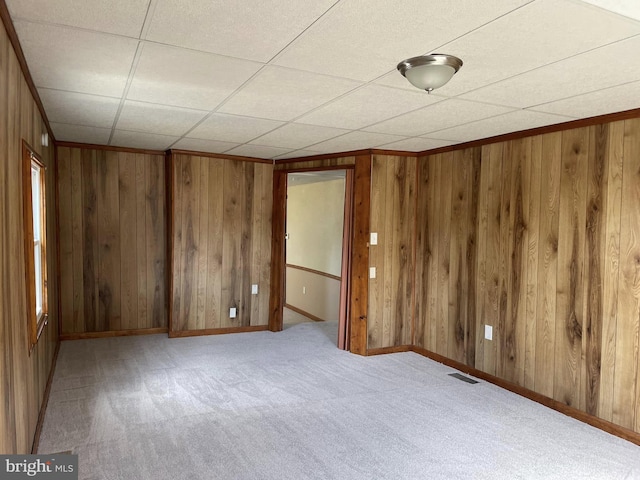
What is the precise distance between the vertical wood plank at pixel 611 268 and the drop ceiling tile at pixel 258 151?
300 cm

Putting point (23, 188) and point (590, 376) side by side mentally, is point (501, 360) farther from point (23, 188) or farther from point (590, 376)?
point (23, 188)

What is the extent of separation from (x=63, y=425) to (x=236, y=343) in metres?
2.30

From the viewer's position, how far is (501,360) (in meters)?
3.99

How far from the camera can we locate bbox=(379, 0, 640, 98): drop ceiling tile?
1.64m

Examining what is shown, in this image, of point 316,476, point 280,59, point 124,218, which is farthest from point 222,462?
point 124,218

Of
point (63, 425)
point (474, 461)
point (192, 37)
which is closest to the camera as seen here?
point (192, 37)

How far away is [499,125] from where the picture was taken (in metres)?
3.54

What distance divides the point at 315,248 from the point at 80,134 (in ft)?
13.5

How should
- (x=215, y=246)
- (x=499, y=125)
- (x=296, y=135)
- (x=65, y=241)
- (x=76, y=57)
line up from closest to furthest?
(x=76, y=57), (x=499, y=125), (x=296, y=135), (x=65, y=241), (x=215, y=246)

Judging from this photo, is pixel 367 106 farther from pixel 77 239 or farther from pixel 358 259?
pixel 77 239

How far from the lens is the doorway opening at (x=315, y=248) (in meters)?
6.81

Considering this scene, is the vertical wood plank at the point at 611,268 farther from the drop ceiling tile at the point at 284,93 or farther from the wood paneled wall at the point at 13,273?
the wood paneled wall at the point at 13,273

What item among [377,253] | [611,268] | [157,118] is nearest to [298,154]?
[377,253]

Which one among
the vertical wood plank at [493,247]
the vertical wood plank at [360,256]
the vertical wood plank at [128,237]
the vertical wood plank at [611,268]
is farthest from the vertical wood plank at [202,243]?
the vertical wood plank at [611,268]
